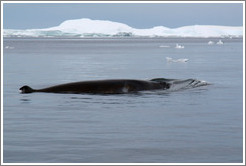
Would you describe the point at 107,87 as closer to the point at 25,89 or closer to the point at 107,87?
the point at 107,87

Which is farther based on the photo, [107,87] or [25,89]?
[25,89]

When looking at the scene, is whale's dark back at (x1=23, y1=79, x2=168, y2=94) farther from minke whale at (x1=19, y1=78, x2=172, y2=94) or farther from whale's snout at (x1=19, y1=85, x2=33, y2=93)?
whale's snout at (x1=19, y1=85, x2=33, y2=93)

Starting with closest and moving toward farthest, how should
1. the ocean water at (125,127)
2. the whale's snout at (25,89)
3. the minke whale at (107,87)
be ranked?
the ocean water at (125,127) < the minke whale at (107,87) < the whale's snout at (25,89)

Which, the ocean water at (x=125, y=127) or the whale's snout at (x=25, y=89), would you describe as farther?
the whale's snout at (x=25, y=89)

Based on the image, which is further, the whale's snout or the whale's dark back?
the whale's snout

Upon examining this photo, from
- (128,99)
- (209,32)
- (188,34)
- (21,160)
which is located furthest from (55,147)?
(209,32)

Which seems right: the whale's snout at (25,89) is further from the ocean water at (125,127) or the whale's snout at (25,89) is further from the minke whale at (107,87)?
the ocean water at (125,127)

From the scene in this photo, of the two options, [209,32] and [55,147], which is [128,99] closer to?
[55,147]

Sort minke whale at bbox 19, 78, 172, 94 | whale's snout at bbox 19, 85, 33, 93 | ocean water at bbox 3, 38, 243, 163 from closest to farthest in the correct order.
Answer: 1. ocean water at bbox 3, 38, 243, 163
2. minke whale at bbox 19, 78, 172, 94
3. whale's snout at bbox 19, 85, 33, 93

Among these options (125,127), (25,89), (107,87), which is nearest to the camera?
(125,127)

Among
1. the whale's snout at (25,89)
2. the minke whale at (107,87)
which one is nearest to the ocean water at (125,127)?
the whale's snout at (25,89)

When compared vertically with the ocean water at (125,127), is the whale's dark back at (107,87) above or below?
above

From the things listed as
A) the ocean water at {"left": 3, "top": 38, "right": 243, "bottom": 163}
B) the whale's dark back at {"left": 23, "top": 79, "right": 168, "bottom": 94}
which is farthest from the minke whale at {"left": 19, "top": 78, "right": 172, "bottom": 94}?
the ocean water at {"left": 3, "top": 38, "right": 243, "bottom": 163}

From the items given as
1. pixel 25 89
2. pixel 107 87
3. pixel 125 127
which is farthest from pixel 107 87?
pixel 125 127
